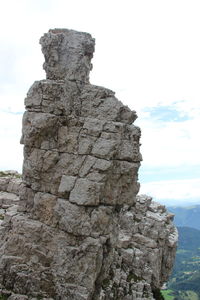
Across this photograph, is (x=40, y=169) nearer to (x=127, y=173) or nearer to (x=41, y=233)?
(x=41, y=233)

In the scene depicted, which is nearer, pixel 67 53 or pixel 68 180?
pixel 68 180

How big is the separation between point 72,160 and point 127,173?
4921 mm

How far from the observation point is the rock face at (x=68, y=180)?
27234 millimetres

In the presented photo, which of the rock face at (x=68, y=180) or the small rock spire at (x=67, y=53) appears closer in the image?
the rock face at (x=68, y=180)

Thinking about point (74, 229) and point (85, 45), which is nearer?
point (74, 229)

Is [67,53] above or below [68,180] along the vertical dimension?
above

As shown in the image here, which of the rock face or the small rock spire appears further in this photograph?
the small rock spire

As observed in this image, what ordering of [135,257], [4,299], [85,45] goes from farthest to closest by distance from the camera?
[135,257] → [85,45] → [4,299]

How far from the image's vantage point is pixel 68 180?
27.8m

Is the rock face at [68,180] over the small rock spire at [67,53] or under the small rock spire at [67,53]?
under

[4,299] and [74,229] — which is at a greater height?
[74,229]

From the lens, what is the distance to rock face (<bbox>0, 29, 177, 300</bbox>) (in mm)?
27234

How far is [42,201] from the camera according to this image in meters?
28.7

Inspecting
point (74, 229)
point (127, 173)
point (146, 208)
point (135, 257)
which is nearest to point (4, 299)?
point (74, 229)
